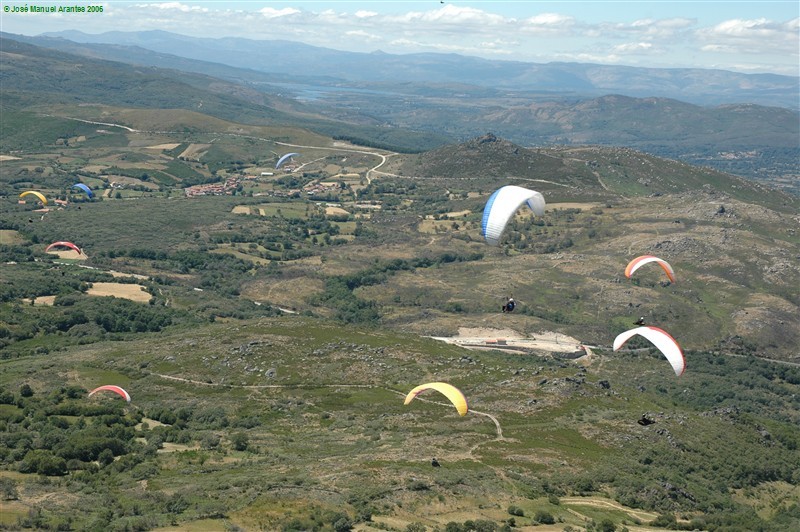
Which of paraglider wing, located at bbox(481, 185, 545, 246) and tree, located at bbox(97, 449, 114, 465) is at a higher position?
paraglider wing, located at bbox(481, 185, 545, 246)

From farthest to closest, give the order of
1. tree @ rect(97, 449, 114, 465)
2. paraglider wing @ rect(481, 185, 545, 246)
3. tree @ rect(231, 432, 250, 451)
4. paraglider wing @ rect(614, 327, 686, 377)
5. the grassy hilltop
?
paraglider wing @ rect(481, 185, 545, 246) → tree @ rect(231, 432, 250, 451) → tree @ rect(97, 449, 114, 465) → paraglider wing @ rect(614, 327, 686, 377) → the grassy hilltop

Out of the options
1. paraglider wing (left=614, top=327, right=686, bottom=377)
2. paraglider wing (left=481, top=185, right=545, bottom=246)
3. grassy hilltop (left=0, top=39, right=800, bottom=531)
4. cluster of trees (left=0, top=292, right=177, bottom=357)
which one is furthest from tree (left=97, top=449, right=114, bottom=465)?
cluster of trees (left=0, top=292, right=177, bottom=357)

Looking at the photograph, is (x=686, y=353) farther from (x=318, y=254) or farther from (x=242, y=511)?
(x=242, y=511)

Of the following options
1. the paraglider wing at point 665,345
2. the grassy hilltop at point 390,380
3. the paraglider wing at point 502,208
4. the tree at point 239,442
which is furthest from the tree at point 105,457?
the paraglider wing at point 665,345

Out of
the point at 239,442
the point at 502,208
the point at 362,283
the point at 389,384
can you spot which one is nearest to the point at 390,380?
the point at 389,384

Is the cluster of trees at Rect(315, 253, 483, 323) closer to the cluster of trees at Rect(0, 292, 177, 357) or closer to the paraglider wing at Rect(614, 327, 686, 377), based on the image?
the cluster of trees at Rect(0, 292, 177, 357)

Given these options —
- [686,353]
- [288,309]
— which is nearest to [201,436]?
[288,309]

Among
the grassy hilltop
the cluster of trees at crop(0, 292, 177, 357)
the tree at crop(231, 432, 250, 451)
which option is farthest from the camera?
the cluster of trees at crop(0, 292, 177, 357)

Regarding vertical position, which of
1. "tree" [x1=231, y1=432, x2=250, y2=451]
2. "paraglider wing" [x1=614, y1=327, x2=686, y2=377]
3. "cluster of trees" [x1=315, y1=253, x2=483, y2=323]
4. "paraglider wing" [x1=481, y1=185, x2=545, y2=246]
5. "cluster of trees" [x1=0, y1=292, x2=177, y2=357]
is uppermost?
"paraglider wing" [x1=481, y1=185, x2=545, y2=246]
